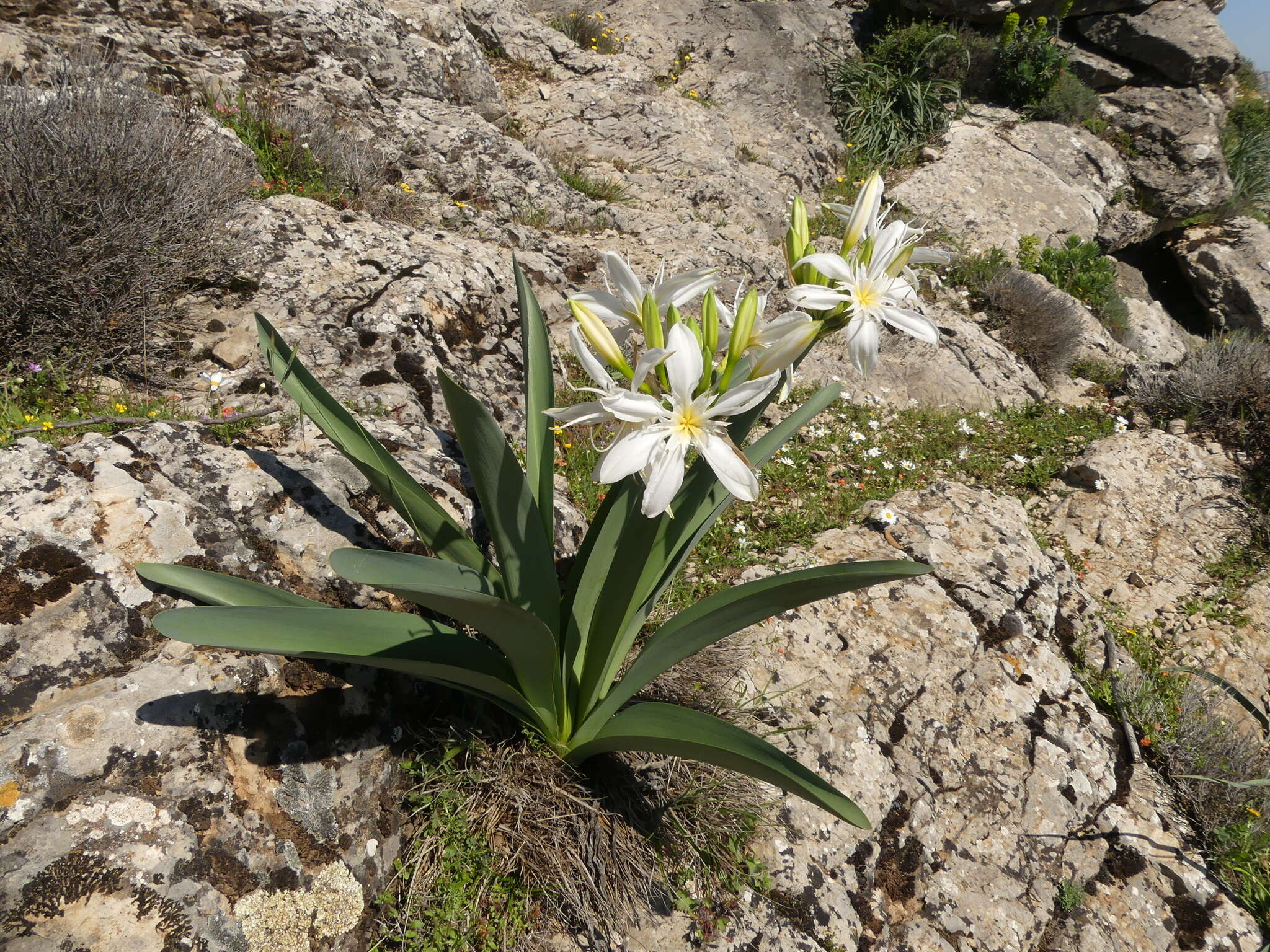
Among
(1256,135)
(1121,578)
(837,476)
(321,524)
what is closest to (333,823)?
(321,524)

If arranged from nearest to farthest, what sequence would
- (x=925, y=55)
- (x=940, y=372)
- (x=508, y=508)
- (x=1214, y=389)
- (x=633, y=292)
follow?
(x=633, y=292) → (x=508, y=508) → (x=1214, y=389) → (x=940, y=372) → (x=925, y=55)

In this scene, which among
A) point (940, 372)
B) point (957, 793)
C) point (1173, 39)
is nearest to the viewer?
point (957, 793)

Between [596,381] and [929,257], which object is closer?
[596,381]

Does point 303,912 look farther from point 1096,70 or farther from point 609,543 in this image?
point 1096,70

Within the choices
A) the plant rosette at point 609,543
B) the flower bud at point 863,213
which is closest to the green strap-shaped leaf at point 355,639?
the plant rosette at point 609,543

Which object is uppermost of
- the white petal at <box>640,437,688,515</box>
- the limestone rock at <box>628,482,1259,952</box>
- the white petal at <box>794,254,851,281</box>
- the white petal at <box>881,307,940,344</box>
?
the white petal at <box>794,254,851,281</box>

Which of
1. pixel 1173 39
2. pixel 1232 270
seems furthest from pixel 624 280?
pixel 1173 39

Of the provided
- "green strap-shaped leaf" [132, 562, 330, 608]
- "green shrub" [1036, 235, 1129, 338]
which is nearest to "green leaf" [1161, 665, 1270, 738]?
"green strap-shaped leaf" [132, 562, 330, 608]

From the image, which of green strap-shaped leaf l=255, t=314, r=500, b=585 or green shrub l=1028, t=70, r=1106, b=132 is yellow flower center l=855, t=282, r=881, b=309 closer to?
green strap-shaped leaf l=255, t=314, r=500, b=585
